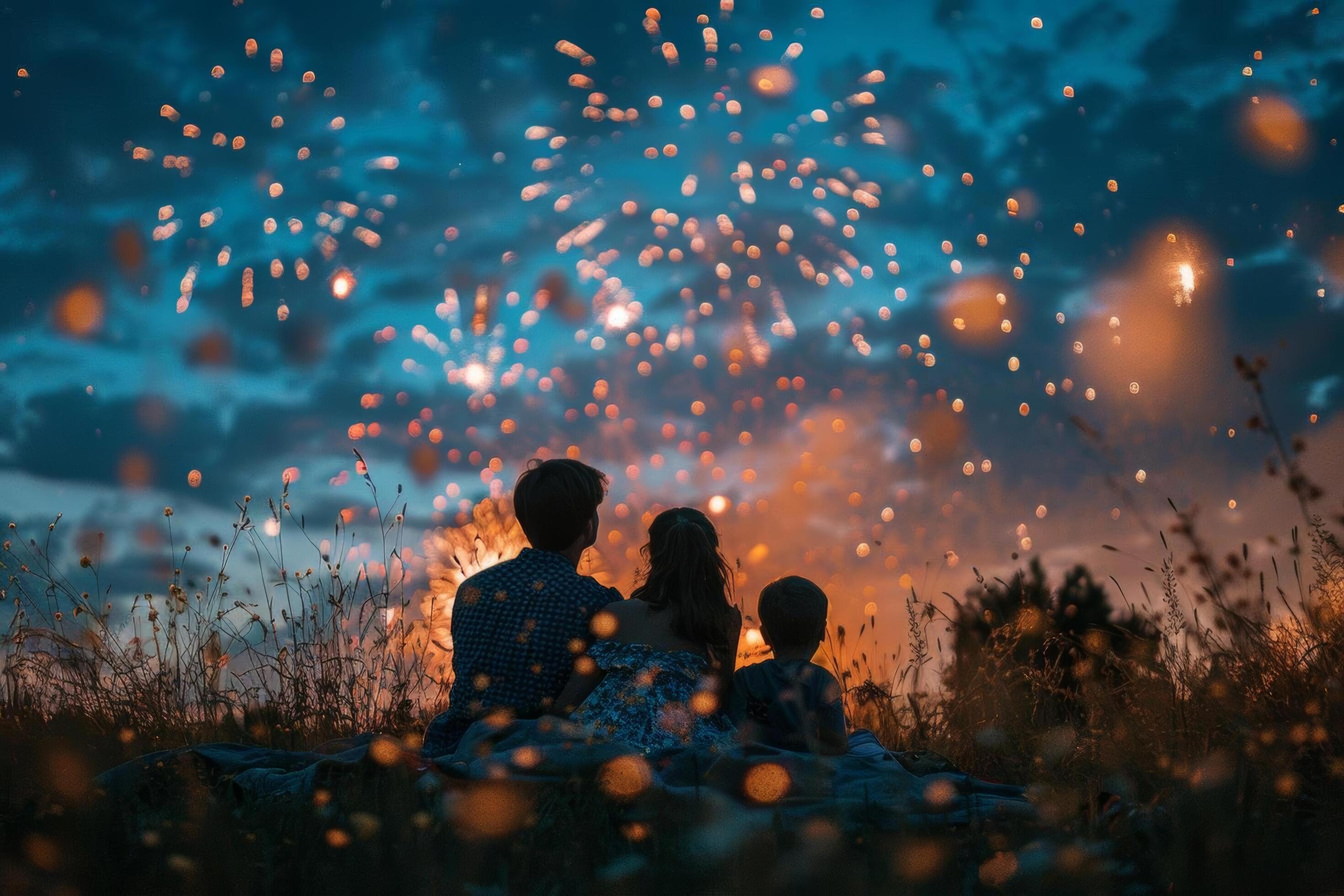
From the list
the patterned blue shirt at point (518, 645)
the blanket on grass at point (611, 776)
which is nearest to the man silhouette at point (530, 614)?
the patterned blue shirt at point (518, 645)

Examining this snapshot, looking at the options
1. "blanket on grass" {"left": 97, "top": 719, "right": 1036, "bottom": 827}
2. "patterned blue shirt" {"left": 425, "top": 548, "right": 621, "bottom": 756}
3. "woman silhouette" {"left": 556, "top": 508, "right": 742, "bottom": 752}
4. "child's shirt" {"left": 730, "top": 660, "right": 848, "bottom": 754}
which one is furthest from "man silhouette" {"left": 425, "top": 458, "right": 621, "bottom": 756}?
"child's shirt" {"left": 730, "top": 660, "right": 848, "bottom": 754}

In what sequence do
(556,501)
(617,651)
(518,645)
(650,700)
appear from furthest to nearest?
(556,501) → (518,645) → (617,651) → (650,700)

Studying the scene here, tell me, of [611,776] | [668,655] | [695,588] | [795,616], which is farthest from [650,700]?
[611,776]

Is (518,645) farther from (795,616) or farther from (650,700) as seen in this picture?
(795,616)

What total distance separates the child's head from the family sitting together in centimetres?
13

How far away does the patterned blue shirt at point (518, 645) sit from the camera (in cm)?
414

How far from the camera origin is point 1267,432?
373 cm

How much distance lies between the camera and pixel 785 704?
417 cm

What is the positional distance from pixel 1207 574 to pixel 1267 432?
0.69 metres

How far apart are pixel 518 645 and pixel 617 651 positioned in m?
0.44

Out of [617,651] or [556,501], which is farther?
[556,501]

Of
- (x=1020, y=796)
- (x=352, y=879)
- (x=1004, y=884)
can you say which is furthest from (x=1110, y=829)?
(x=352, y=879)

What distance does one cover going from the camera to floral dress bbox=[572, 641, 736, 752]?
12.7ft

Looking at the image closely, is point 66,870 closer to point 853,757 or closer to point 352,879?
point 352,879
